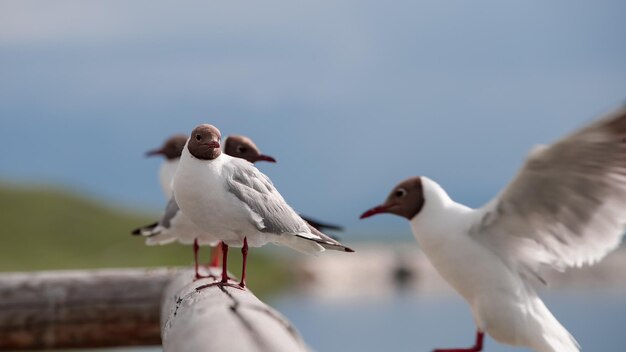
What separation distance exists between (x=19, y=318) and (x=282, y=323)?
3728 mm

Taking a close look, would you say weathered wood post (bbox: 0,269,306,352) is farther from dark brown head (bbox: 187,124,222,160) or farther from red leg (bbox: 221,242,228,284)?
dark brown head (bbox: 187,124,222,160)

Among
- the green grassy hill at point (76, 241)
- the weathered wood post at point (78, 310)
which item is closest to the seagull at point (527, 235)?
the weathered wood post at point (78, 310)

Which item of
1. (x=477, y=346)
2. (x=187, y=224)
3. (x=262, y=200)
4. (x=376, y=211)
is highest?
(x=262, y=200)

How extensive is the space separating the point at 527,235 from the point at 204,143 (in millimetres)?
1586

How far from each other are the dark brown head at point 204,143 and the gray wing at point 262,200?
0.42 feet

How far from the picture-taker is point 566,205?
392 centimetres

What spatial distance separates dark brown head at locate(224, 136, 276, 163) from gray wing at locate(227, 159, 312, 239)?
2.18ft

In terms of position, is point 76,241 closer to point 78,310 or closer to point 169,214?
point 78,310

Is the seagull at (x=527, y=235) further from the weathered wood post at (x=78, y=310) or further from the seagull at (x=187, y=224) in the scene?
the weathered wood post at (x=78, y=310)

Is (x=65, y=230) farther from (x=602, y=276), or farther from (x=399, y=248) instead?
(x=602, y=276)

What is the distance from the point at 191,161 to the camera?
132 inches

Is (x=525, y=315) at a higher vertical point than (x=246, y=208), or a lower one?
lower

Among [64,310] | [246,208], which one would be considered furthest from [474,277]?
[64,310]

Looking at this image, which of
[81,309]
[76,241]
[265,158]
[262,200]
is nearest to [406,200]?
[265,158]
